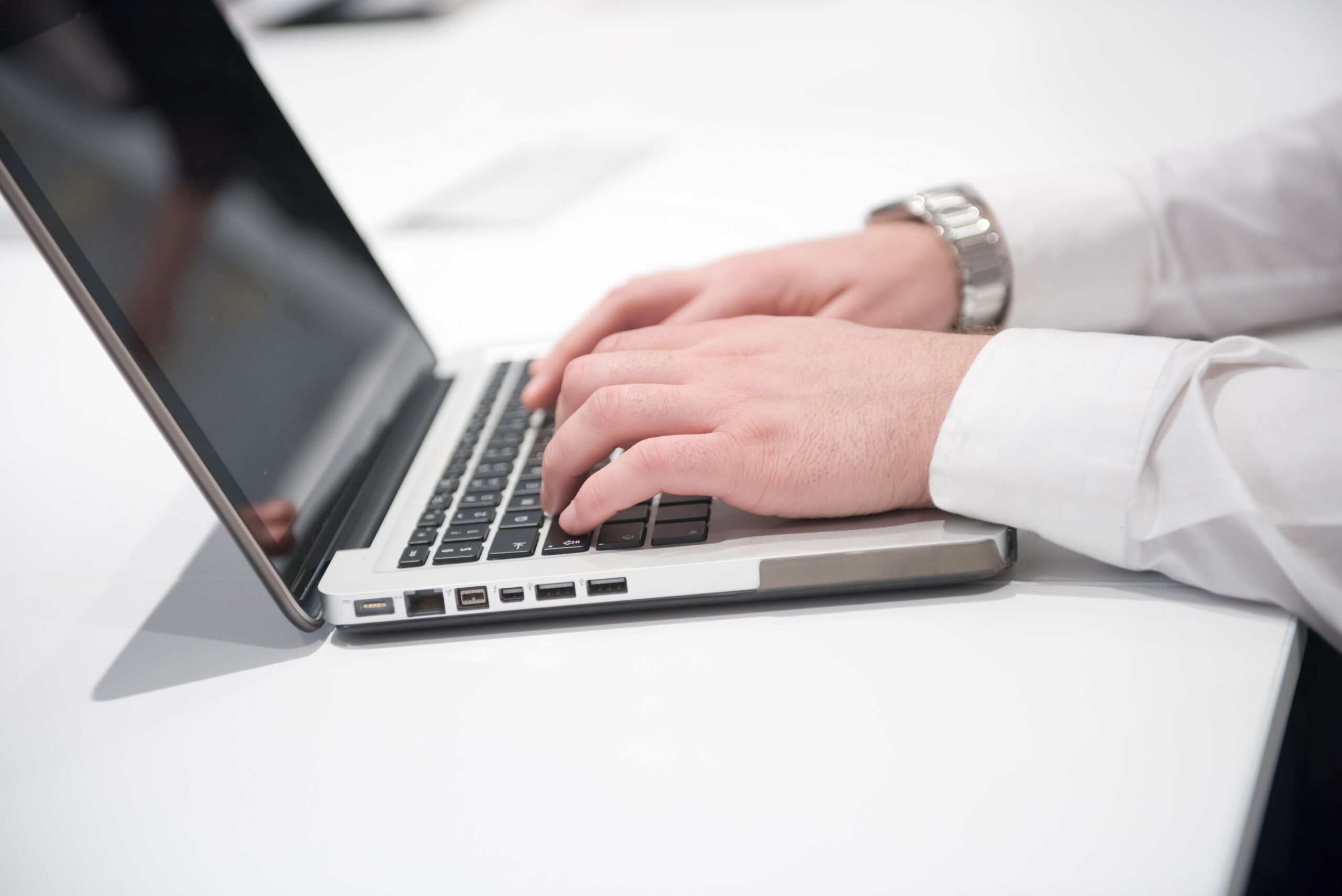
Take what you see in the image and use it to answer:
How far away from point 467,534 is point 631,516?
84 millimetres

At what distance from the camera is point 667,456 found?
1.69 feet

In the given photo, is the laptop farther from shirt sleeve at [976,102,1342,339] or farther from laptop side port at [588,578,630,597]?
shirt sleeve at [976,102,1342,339]

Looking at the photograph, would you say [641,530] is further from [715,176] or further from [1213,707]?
[715,176]

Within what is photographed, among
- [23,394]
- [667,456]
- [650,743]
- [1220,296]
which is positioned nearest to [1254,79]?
[1220,296]

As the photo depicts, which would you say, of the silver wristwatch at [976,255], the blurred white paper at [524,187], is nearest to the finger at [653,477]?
the silver wristwatch at [976,255]

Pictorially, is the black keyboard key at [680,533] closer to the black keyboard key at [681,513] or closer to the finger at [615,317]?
the black keyboard key at [681,513]

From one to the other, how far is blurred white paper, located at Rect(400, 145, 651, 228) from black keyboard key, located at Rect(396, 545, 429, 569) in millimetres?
647

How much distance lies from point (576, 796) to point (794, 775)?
0.09 meters

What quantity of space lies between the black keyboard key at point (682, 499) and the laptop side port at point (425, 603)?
0.12 m

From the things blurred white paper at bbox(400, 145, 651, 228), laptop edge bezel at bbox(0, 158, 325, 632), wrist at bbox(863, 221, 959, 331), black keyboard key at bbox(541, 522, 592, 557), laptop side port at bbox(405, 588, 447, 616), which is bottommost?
wrist at bbox(863, 221, 959, 331)

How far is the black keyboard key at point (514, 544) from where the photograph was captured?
0.52m

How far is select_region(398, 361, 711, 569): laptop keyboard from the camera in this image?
0.52m

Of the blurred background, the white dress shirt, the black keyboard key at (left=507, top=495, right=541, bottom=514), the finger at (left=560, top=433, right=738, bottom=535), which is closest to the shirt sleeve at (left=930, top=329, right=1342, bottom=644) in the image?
the white dress shirt

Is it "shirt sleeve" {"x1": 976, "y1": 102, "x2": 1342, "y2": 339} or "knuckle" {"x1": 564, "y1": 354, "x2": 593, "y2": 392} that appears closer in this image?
"knuckle" {"x1": 564, "y1": 354, "x2": 593, "y2": 392}
